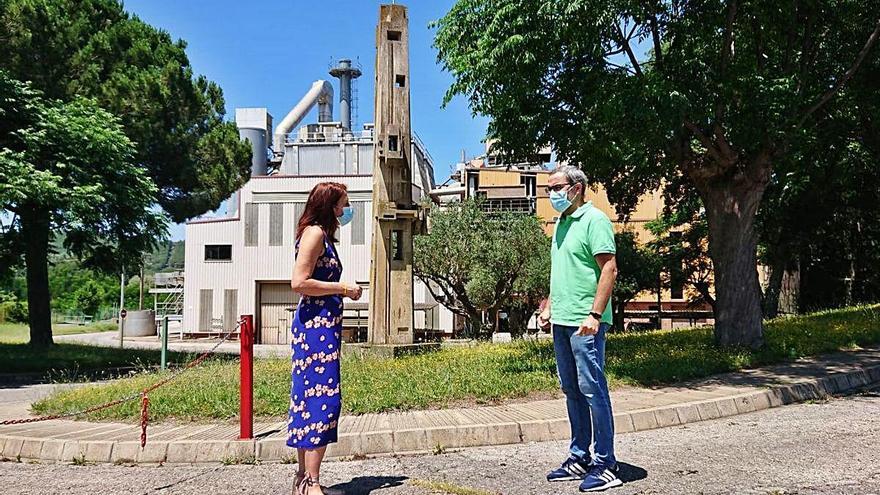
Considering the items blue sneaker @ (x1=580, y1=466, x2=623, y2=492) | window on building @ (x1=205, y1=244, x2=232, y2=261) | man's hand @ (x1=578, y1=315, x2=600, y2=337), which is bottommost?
blue sneaker @ (x1=580, y1=466, x2=623, y2=492)

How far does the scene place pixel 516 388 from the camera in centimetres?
775

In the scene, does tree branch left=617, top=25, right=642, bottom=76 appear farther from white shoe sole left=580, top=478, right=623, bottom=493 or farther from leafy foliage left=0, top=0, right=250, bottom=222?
leafy foliage left=0, top=0, right=250, bottom=222

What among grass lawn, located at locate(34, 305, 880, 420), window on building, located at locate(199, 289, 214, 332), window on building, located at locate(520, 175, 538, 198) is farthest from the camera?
window on building, located at locate(520, 175, 538, 198)

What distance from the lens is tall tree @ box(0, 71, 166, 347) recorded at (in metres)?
14.0

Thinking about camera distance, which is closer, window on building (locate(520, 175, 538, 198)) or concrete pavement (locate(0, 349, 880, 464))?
concrete pavement (locate(0, 349, 880, 464))

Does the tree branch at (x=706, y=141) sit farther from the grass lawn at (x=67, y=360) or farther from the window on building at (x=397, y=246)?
the grass lawn at (x=67, y=360)

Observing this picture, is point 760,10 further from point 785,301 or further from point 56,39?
point 785,301

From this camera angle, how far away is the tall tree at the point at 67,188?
46.1ft

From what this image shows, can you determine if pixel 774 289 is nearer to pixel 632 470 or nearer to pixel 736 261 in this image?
pixel 736 261

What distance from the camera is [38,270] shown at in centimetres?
1814

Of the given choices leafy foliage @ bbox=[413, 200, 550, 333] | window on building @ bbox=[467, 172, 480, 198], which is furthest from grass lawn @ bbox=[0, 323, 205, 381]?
window on building @ bbox=[467, 172, 480, 198]

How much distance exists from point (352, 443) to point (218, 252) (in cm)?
3469

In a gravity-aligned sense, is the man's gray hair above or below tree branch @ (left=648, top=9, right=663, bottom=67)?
below

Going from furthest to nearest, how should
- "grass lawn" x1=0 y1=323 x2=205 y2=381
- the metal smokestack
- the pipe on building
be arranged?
the metal smokestack
the pipe on building
"grass lawn" x1=0 y1=323 x2=205 y2=381
